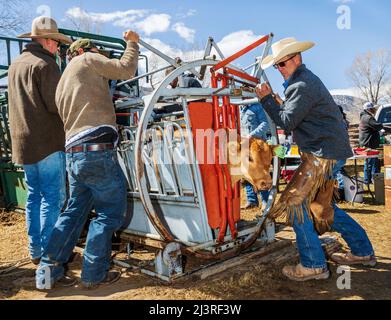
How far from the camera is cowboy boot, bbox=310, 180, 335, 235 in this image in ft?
11.3

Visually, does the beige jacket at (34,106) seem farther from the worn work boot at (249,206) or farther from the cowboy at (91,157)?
the worn work boot at (249,206)

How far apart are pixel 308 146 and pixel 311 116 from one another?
0.86 feet

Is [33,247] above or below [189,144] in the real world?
below

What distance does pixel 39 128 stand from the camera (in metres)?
3.74

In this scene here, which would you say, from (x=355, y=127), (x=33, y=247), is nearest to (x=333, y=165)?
(x=33, y=247)

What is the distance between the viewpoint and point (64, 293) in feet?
10.9

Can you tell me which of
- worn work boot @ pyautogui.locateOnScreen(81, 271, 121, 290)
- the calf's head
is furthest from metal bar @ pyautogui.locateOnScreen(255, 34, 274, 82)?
worn work boot @ pyautogui.locateOnScreen(81, 271, 121, 290)

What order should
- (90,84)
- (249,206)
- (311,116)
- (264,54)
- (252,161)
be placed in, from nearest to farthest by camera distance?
(90,84), (311,116), (252,161), (264,54), (249,206)

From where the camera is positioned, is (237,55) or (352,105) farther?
(352,105)

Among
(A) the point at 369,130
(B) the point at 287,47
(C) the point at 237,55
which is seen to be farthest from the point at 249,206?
(A) the point at 369,130

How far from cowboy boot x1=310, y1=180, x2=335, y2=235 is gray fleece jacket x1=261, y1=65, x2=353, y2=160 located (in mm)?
312

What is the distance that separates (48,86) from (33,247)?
1.63m

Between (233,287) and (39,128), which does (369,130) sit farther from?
(39,128)

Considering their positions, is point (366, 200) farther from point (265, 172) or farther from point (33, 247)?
point (33, 247)
